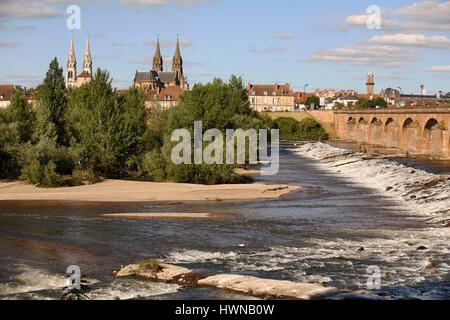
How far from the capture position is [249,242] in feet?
108

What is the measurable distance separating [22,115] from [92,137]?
6631 mm

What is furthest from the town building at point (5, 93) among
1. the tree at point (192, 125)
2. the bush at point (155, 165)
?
the bush at point (155, 165)

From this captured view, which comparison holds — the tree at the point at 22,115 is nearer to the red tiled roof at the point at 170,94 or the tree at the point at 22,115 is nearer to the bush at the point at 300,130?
the bush at the point at 300,130

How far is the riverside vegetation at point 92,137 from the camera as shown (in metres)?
58.1

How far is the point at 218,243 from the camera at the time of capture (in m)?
32.4

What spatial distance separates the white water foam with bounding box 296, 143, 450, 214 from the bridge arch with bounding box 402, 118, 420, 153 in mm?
10431

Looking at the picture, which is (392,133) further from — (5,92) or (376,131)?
(5,92)

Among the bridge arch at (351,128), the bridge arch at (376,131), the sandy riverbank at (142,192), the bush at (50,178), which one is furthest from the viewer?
the bridge arch at (351,128)

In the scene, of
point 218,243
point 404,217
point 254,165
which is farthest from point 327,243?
point 254,165

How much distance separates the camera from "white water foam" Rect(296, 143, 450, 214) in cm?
4553

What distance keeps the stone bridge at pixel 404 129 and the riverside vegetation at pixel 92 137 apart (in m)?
29.0

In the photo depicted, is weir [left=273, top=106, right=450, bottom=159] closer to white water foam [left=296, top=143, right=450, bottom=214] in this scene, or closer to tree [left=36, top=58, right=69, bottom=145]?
white water foam [left=296, top=143, right=450, bottom=214]

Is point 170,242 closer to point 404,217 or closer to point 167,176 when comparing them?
point 404,217

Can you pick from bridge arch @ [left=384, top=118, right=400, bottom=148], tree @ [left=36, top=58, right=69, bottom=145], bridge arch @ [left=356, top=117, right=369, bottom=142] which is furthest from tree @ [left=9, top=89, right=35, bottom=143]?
bridge arch @ [left=356, top=117, right=369, bottom=142]
